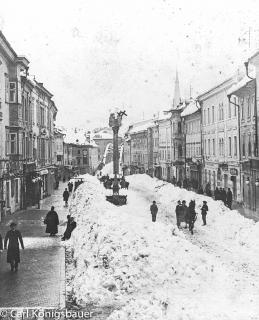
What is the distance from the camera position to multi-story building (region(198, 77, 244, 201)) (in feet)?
123

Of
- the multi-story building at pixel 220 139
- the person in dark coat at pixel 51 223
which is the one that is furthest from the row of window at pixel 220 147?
the person in dark coat at pixel 51 223

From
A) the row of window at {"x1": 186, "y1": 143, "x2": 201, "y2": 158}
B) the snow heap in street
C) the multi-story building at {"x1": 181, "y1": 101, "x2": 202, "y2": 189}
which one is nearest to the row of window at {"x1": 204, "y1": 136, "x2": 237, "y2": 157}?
the multi-story building at {"x1": 181, "y1": 101, "x2": 202, "y2": 189}

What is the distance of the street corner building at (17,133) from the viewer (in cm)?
2909

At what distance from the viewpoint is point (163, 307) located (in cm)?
927

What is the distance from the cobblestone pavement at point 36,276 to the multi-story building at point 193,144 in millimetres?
32340

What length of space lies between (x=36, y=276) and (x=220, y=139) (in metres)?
31.2

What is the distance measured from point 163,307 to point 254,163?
2239 cm

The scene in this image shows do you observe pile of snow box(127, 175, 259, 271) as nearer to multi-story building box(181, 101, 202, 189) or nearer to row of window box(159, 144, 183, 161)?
multi-story building box(181, 101, 202, 189)

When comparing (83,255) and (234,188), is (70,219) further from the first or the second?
(234,188)

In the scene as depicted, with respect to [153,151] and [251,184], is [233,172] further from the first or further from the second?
[153,151]

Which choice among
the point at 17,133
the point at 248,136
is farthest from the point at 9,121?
the point at 248,136

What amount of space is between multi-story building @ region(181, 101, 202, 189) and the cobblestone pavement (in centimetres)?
3234

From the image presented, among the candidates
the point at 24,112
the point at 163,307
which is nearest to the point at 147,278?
the point at 163,307

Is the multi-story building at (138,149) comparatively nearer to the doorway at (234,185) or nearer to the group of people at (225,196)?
the doorway at (234,185)
